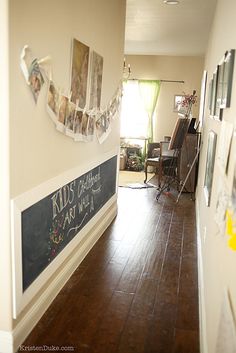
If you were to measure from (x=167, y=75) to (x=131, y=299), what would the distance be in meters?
6.17

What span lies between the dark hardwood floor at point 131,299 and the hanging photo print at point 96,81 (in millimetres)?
1411

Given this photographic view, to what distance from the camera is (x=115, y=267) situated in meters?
3.01

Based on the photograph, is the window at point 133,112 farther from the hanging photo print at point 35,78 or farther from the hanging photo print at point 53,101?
the hanging photo print at point 35,78

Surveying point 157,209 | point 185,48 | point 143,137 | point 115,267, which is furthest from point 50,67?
point 143,137

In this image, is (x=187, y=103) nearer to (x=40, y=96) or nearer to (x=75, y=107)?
(x=75, y=107)

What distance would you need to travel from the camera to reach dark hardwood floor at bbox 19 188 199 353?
6.79 ft

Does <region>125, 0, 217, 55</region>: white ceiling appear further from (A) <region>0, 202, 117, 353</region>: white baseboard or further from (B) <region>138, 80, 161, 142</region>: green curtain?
(A) <region>0, 202, 117, 353</region>: white baseboard

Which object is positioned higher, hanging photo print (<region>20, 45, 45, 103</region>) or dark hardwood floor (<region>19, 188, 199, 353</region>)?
hanging photo print (<region>20, 45, 45, 103</region>)

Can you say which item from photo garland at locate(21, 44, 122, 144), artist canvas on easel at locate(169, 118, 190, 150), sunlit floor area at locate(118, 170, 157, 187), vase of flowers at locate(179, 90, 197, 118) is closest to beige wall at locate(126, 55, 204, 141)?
vase of flowers at locate(179, 90, 197, 118)

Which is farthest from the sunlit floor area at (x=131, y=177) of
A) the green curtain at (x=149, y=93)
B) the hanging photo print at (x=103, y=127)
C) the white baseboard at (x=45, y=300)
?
the white baseboard at (x=45, y=300)

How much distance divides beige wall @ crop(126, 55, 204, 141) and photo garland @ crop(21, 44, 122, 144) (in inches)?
167

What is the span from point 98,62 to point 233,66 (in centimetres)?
155

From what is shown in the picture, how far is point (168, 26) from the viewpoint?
16.0 feet

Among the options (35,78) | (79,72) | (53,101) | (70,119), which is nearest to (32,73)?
(35,78)
